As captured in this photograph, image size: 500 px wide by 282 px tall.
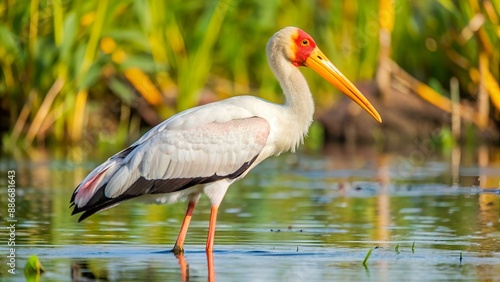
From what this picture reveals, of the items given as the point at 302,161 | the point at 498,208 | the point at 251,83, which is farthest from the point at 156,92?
the point at 498,208

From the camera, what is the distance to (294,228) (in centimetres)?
1112

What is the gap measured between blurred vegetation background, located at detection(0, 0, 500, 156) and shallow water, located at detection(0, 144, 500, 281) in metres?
2.64

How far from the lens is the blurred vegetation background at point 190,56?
1978 centimetres

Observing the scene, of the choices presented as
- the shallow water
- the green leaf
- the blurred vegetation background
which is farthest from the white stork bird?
the blurred vegetation background

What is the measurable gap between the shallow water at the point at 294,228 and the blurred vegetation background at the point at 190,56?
2638 mm

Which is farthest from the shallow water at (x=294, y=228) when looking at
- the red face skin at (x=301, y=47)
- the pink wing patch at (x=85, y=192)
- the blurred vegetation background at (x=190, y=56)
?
the blurred vegetation background at (x=190, y=56)

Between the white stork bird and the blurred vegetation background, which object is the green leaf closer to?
the white stork bird

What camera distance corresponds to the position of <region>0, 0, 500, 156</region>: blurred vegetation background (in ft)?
64.9

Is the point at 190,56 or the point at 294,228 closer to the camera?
the point at 294,228

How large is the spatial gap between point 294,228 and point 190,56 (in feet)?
36.3

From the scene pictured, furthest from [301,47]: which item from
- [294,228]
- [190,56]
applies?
[190,56]

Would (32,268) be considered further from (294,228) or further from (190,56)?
(190,56)

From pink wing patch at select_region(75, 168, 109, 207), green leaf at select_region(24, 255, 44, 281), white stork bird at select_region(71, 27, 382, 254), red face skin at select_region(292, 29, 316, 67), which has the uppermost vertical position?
red face skin at select_region(292, 29, 316, 67)

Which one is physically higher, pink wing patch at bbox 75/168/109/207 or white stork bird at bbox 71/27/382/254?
white stork bird at bbox 71/27/382/254
